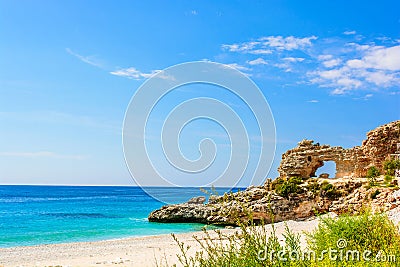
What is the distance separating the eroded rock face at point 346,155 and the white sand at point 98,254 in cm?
1035

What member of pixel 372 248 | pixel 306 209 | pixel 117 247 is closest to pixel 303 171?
pixel 306 209

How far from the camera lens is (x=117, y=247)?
21.1 m

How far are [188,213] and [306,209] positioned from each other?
9.04 meters

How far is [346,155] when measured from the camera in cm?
3244

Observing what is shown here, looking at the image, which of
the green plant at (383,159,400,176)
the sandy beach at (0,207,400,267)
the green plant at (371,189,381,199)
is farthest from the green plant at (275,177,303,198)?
the green plant at (371,189,381,199)

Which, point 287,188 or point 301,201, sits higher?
point 287,188

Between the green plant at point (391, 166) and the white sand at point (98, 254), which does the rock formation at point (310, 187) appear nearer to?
the green plant at point (391, 166)

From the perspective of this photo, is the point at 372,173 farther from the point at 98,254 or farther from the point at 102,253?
the point at 98,254

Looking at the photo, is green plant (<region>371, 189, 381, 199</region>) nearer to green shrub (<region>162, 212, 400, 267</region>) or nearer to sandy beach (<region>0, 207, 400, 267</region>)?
sandy beach (<region>0, 207, 400, 267</region>)

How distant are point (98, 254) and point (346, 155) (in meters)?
20.7

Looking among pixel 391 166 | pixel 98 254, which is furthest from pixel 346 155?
pixel 98 254

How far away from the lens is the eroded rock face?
30.5 m

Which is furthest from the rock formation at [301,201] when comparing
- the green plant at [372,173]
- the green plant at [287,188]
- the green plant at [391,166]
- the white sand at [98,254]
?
the white sand at [98,254]

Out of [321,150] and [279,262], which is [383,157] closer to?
[321,150]
